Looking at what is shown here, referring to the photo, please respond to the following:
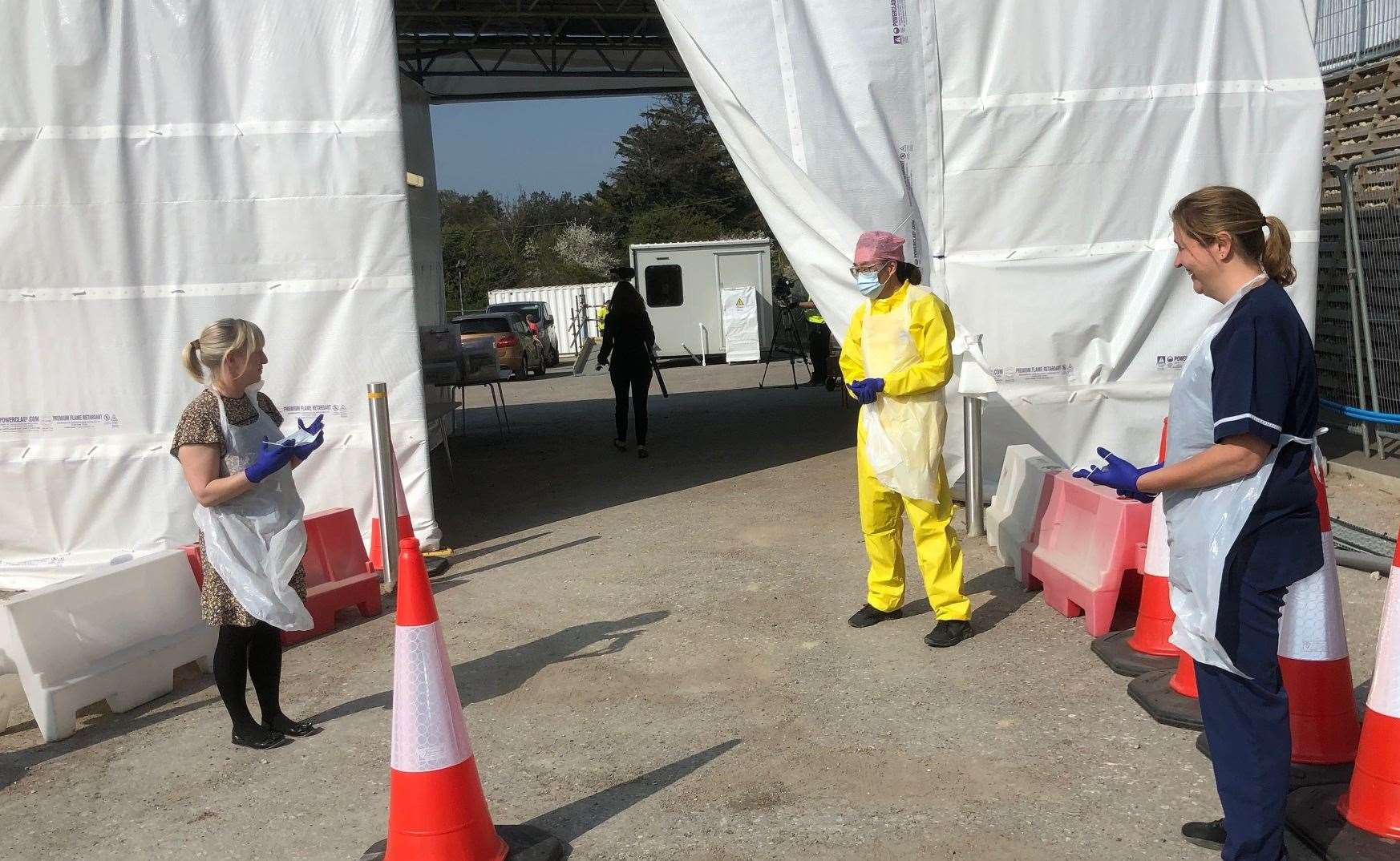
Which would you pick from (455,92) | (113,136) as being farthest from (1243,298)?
(455,92)

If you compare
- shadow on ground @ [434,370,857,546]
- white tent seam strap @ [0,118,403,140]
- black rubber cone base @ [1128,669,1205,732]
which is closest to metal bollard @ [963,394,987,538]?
black rubber cone base @ [1128,669,1205,732]

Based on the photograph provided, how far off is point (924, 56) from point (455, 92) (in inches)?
386

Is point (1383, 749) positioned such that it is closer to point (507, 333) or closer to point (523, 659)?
point (523, 659)

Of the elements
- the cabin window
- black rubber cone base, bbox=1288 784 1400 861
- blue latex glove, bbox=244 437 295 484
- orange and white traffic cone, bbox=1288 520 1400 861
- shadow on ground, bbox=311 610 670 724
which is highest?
the cabin window

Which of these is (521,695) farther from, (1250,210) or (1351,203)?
(1351,203)

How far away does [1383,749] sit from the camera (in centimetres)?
325

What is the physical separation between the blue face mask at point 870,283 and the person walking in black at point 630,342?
600 centimetres

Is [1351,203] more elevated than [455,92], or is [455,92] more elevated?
[455,92]

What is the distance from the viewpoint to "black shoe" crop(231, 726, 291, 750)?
464 cm

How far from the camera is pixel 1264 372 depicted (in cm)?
282

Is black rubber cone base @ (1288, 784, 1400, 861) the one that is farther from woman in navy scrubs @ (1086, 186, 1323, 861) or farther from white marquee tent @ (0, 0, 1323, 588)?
white marquee tent @ (0, 0, 1323, 588)

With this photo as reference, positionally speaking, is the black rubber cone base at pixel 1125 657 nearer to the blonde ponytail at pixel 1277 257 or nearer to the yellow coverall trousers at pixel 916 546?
the yellow coverall trousers at pixel 916 546

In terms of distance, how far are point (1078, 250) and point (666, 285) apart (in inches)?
780

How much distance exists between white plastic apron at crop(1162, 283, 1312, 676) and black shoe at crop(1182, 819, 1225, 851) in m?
0.71
